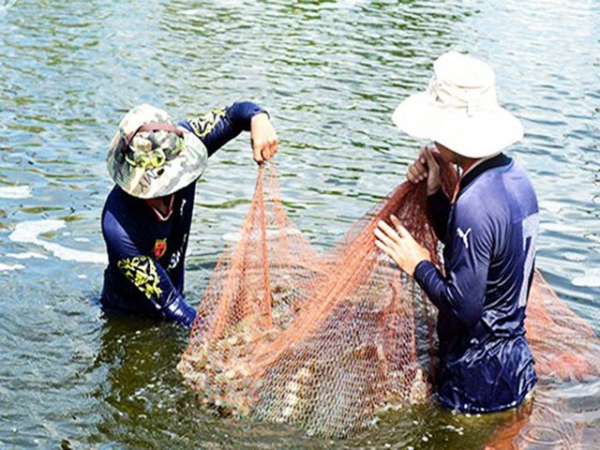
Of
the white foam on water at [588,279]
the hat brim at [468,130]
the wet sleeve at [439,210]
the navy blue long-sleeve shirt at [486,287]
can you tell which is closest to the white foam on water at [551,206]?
the white foam on water at [588,279]

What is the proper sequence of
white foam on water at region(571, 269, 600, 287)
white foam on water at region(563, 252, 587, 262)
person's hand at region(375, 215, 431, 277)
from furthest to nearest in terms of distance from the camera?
white foam on water at region(563, 252, 587, 262)
white foam on water at region(571, 269, 600, 287)
person's hand at region(375, 215, 431, 277)

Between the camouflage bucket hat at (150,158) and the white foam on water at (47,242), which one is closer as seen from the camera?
the camouflage bucket hat at (150,158)

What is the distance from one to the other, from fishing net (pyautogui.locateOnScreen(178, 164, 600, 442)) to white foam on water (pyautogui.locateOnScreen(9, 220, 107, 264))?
78.4 inches

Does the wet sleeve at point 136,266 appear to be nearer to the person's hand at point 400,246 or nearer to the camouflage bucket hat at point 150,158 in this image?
the camouflage bucket hat at point 150,158

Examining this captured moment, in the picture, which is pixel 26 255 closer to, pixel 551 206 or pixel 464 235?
pixel 464 235

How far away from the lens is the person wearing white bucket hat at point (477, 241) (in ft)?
13.9

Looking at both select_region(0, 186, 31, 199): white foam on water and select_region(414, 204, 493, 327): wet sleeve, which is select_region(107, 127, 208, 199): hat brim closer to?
select_region(414, 204, 493, 327): wet sleeve

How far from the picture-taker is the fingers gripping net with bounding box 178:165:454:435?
472cm

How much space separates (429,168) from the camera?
15.8 feet

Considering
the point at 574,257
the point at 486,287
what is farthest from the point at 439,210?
the point at 574,257

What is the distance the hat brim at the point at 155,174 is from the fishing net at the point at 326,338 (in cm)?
42

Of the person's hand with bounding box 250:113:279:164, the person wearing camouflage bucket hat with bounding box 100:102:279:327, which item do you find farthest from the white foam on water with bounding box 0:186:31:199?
the person's hand with bounding box 250:113:279:164

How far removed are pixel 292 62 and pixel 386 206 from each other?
9.74m

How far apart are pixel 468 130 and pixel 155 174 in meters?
1.76
